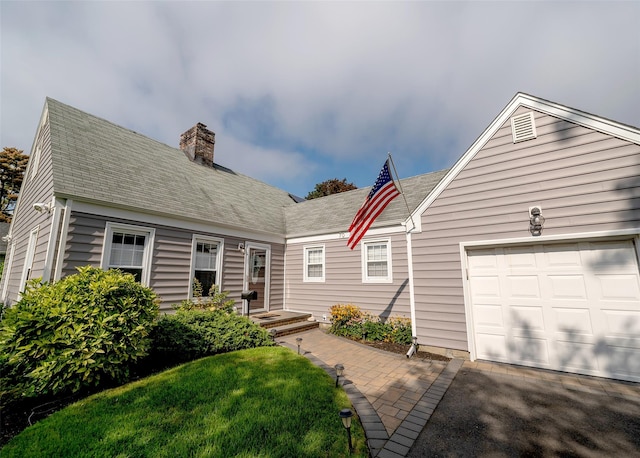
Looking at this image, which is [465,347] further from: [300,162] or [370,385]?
[300,162]

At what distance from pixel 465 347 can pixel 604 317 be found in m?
2.41

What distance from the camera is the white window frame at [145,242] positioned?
6.42 m

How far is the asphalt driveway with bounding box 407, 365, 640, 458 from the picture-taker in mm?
2797

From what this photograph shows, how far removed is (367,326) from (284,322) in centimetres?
298

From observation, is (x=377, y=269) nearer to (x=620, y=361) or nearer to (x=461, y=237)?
(x=461, y=237)

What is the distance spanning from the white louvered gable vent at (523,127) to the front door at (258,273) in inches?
342

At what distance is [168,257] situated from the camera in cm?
754

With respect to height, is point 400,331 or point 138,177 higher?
point 138,177

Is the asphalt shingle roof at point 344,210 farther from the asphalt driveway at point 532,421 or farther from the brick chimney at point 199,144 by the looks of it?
the asphalt driveway at point 532,421

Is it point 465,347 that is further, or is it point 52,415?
point 465,347

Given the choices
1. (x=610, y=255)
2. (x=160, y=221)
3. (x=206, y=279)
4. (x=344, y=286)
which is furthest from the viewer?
(x=344, y=286)

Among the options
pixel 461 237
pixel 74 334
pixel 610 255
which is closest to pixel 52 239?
pixel 74 334

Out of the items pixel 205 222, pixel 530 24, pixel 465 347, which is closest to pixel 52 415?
pixel 205 222

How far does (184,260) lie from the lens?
7.89m
